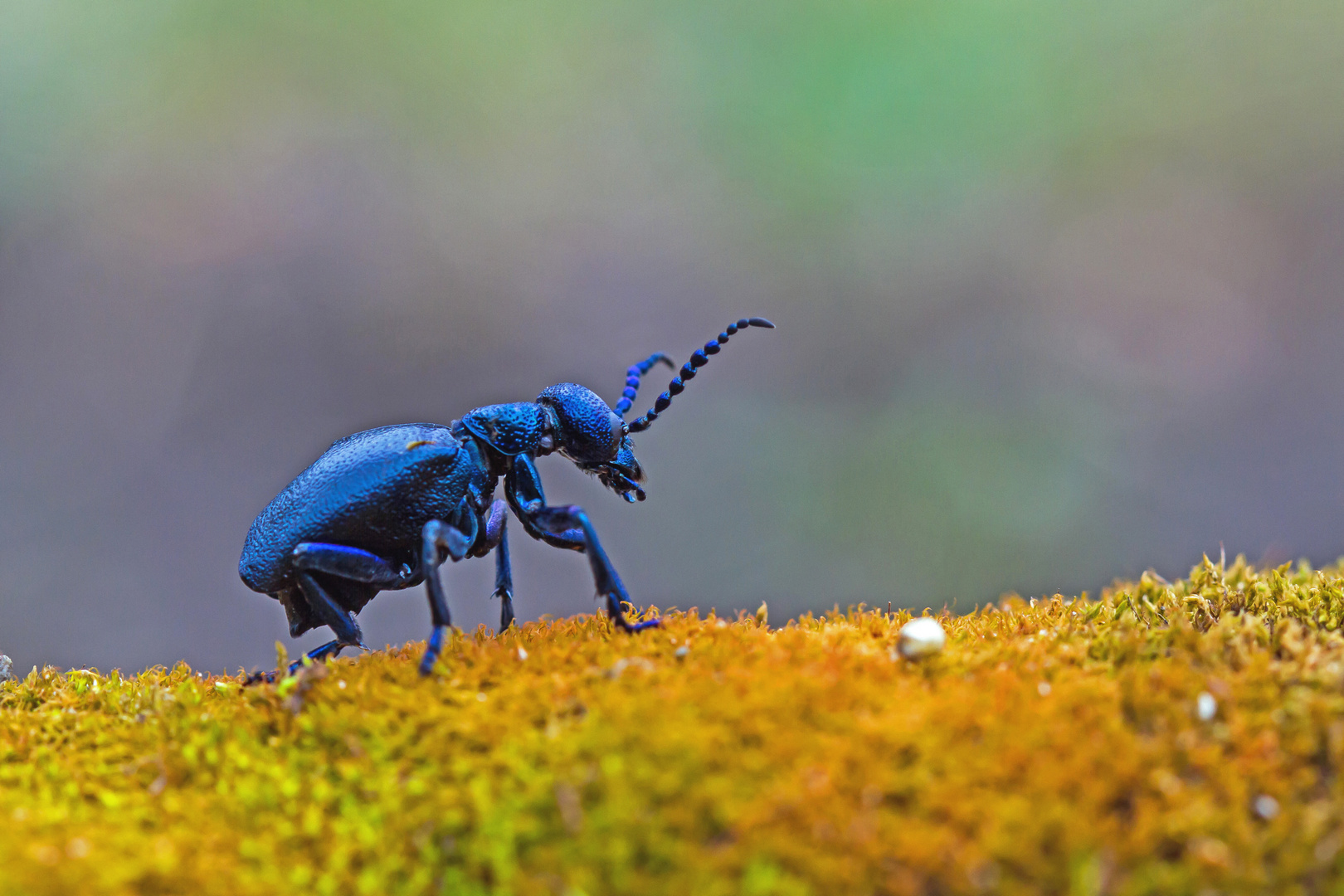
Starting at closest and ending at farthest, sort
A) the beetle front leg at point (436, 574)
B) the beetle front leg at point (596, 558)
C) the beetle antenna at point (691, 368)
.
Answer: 1. the beetle front leg at point (436, 574)
2. the beetle front leg at point (596, 558)
3. the beetle antenna at point (691, 368)

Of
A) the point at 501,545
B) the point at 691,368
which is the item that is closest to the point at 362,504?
the point at 501,545

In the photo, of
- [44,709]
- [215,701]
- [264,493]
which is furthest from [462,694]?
[264,493]


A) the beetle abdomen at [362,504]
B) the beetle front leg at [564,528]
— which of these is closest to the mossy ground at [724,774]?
the beetle front leg at [564,528]

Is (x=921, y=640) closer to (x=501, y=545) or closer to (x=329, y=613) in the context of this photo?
(x=501, y=545)

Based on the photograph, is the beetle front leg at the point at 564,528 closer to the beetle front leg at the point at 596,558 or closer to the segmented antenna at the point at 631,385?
the beetle front leg at the point at 596,558

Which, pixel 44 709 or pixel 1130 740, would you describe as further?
pixel 44 709

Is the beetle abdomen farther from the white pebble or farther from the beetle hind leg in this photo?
the white pebble

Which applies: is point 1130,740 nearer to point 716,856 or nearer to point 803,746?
point 803,746
